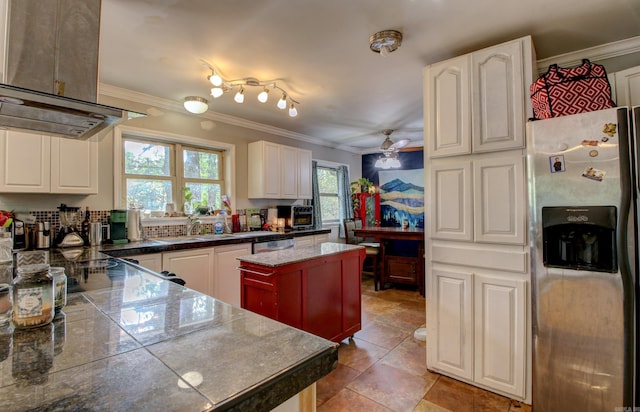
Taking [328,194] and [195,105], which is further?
[328,194]

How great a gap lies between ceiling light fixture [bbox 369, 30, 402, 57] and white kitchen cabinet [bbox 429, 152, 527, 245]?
2.95 ft

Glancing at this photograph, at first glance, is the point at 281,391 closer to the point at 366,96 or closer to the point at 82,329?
the point at 82,329

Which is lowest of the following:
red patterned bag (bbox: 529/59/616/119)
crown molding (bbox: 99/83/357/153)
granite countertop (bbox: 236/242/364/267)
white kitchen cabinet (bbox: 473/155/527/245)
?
granite countertop (bbox: 236/242/364/267)

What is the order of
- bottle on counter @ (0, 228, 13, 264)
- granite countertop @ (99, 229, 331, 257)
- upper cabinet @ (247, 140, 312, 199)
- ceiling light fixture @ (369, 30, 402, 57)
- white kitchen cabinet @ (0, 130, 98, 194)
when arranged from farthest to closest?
upper cabinet @ (247, 140, 312, 199) → granite countertop @ (99, 229, 331, 257) → white kitchen cabinet @ (0, 130, 98, 194) → ceiling light fixture @ (369, 30, 402, 57) → bottle on counter @ (0, 228, 13, 264)

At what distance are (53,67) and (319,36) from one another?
63.1 inches

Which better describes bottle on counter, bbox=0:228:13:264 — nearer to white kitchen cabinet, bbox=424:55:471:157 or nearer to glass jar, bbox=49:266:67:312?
glass jar, bbox=49:266:67:312

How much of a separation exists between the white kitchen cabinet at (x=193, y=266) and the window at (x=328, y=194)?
2.95 m

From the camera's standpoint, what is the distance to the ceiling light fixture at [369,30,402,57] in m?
2.12

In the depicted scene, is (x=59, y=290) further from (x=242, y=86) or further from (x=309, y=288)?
(x=242, y=86)

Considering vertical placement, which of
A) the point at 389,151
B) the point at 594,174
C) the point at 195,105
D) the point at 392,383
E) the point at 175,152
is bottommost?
the point at 392,383

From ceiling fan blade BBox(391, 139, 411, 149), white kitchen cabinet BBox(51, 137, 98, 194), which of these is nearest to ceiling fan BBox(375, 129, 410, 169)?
ceiling fan blade BBox(391, 139, 411, 149)

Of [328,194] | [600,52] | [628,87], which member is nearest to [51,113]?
[628,87]

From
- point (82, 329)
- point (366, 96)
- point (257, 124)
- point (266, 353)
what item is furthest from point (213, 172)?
point (266, 353)

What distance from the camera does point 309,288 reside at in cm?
252
